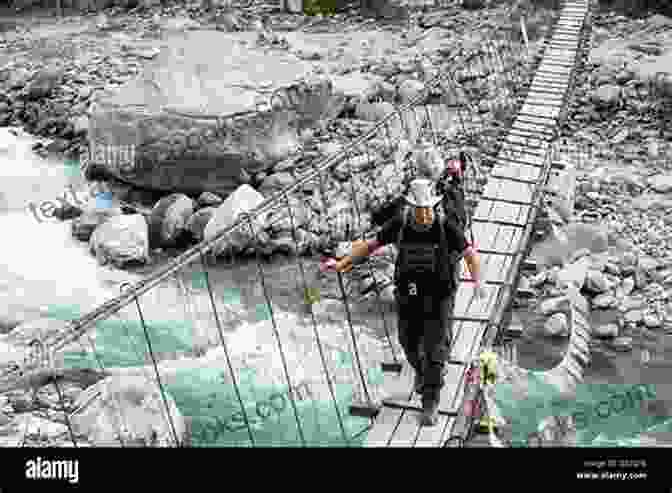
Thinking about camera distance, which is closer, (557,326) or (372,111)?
(557,326)

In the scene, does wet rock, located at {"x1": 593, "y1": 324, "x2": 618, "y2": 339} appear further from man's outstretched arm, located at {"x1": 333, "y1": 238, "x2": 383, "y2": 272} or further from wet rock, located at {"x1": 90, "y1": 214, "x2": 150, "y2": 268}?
wet rock, located at {"x1": 90, "y1": 214, "x2": 150, "y2": 268}

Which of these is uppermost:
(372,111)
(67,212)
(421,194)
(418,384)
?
(421,194)

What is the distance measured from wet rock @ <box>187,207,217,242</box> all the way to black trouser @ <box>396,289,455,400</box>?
453 cm

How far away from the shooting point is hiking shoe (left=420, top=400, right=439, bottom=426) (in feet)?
13.3

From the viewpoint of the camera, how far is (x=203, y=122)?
8.95 m

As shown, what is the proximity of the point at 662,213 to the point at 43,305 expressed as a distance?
521 cm

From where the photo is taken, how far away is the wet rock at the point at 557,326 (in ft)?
21.6

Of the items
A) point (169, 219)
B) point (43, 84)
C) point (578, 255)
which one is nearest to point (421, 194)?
point (578, 255)

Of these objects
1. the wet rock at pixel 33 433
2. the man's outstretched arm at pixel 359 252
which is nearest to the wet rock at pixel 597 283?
the man's outstretched arm at pixel 359 252

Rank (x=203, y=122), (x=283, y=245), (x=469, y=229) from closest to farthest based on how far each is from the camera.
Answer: (x=469, y=229)
(x=283, y=245)
(x=203, y=122)

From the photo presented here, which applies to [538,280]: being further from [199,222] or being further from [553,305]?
[199,222]

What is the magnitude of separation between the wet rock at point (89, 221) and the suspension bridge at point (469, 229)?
106 cm

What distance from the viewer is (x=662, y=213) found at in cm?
820

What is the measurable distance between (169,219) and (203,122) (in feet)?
3.56
